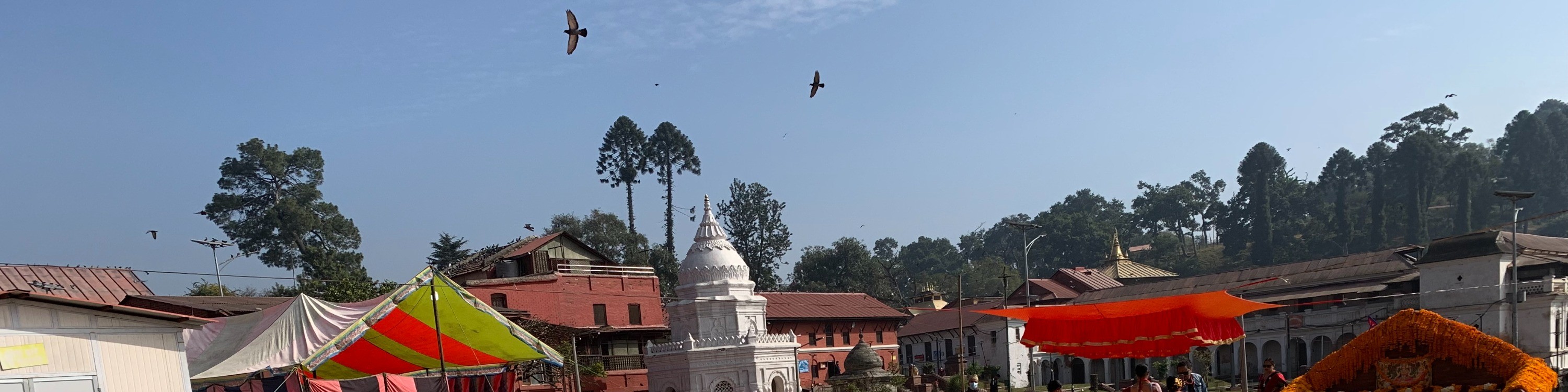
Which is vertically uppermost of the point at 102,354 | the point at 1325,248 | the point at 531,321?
the point at 1325,248

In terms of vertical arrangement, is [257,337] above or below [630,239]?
below

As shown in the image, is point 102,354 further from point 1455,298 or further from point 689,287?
point 1455,298

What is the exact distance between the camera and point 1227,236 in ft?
344

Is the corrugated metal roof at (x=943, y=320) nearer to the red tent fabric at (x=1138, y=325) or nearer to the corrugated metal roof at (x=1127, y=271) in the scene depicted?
the corrugated metal roof at (x=1127, y=271)

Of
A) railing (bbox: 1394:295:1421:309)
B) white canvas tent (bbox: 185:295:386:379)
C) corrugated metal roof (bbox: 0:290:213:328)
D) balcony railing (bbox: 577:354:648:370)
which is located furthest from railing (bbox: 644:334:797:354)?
corrugated metal roof (bbox: 0:290:213:328)

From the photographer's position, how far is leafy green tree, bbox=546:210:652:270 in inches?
3004

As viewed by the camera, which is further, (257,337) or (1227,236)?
(1227,236)

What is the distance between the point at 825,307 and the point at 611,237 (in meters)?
23.4

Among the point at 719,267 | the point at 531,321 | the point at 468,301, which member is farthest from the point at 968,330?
the point at 468,301

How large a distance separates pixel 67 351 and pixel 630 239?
212 feet

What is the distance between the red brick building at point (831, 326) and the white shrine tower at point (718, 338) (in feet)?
31.9

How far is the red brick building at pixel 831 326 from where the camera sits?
2195 inches

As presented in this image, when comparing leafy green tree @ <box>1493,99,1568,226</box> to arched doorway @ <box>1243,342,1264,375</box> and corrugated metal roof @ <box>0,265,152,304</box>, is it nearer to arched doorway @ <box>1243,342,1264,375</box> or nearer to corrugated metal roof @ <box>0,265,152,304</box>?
arched doorway @ <box>1243,342,1264,375</box>

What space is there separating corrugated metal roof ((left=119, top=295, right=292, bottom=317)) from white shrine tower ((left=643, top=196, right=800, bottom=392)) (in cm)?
1405
